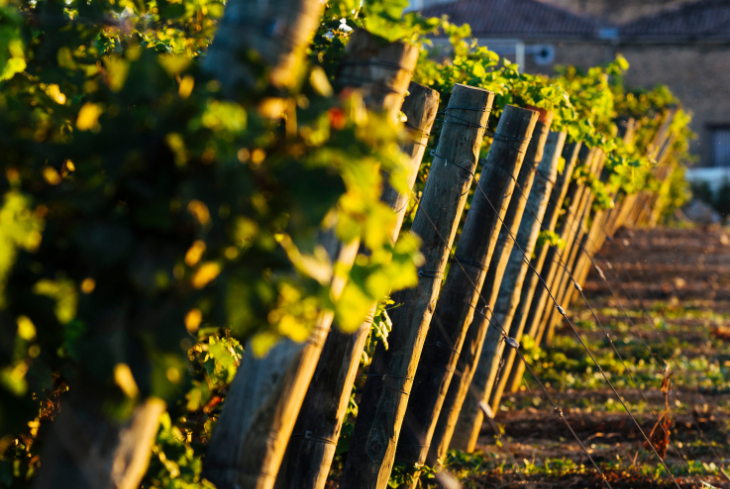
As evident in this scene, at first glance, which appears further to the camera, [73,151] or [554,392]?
[554,392]

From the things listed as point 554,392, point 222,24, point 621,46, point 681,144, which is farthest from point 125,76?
point 621,46

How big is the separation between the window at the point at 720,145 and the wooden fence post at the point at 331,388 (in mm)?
29492

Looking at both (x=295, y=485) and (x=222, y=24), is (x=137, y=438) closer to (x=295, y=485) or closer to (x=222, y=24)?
(x=222, y=24)

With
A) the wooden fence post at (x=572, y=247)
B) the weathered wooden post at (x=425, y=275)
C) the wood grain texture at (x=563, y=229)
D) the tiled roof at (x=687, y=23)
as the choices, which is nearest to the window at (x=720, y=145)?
the tiled roof at (x=687, y=23)

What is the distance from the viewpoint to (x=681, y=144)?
15336mm

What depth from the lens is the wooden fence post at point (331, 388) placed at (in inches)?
84.3

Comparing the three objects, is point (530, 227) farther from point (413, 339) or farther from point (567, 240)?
point (567, 240)

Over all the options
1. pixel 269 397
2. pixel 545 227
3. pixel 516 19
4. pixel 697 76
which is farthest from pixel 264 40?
pixel 697 76

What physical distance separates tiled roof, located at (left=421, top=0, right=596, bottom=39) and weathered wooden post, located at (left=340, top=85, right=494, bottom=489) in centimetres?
2748

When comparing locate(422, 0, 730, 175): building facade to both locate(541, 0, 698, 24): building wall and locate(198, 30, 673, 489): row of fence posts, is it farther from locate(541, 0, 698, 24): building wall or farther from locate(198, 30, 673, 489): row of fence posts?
locate(198, 30, 673, 489): row of fence posts

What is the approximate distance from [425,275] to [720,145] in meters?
29.4

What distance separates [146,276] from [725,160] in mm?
31163

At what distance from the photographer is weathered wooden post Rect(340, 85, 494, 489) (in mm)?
2770

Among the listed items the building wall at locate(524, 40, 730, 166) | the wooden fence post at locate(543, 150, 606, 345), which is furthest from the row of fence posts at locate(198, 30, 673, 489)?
the building wall at locate(524, 40, 730, 166)
